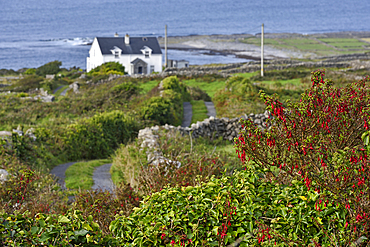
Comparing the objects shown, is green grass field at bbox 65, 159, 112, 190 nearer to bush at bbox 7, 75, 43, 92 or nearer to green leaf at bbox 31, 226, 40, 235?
green leaf at bbox 31, 226, 40, 235

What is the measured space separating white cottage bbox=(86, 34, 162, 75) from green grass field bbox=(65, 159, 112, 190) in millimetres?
44320

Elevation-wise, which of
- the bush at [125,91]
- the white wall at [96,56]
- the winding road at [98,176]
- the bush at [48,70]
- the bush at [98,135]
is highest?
the white wall at [96,56]

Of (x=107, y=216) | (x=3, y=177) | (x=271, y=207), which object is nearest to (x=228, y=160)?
(x=107, y=216)

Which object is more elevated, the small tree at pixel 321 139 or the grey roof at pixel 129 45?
the grey roof at pixel 129 45

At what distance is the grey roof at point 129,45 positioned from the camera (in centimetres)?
5728

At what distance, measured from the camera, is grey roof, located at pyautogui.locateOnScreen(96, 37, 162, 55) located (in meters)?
57.3

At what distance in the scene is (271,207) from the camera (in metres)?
4.82

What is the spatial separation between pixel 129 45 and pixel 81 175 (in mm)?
49921

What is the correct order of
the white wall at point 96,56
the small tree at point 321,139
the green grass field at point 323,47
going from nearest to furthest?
1. the small tree at point 321,139
2. the white wall at point 96,56
3. the green grass field at point 323,47

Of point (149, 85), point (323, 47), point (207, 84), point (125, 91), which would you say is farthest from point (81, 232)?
point (323, 47)

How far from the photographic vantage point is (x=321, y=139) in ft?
15.0

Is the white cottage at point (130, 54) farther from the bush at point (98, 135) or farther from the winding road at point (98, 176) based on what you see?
the winding road at point (98, 176)

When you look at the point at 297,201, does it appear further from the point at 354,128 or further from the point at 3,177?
the point at 3,177

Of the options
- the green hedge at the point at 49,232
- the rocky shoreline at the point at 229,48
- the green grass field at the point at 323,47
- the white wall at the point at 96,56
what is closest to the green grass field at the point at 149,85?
the green hedge at the point at 49,232
